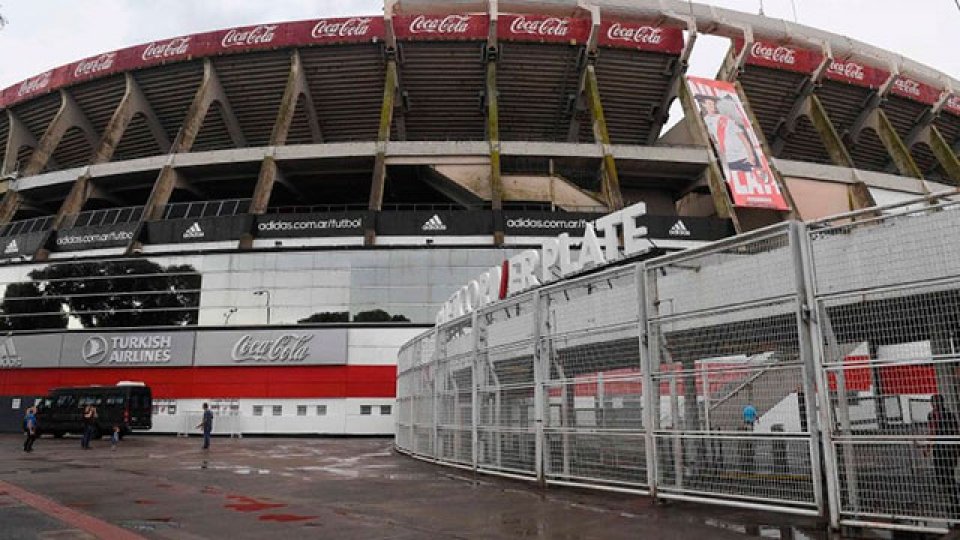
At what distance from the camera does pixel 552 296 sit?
944 cm

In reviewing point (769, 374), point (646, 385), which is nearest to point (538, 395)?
point (646, 385)

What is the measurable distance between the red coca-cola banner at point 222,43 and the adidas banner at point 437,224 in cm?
1197

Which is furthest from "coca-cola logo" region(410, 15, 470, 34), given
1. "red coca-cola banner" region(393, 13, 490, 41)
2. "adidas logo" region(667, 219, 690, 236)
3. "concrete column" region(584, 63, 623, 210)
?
"adidas logo" region(667, 219, 690, 236)

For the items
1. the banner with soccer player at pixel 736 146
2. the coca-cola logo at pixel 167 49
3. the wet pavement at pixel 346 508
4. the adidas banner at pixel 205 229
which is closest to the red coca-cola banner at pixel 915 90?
the banner with soccer player at pixel 736 146

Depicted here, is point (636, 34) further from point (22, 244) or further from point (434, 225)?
point (22, 244)

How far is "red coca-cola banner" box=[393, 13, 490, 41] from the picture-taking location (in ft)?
114

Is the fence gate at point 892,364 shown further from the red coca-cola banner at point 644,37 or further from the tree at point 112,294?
the red coca-cola banner at point 644,37

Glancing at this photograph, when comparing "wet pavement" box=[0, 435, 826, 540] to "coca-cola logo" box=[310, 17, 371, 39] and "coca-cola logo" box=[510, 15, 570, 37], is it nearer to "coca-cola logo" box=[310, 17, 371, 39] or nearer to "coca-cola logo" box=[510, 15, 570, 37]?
"coca-cola logo" box=[310, 17, 371, 39]

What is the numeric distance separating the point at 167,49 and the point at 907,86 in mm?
49906

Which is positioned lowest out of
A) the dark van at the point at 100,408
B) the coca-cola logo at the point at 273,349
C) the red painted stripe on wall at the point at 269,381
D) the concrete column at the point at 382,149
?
the dark van at the point at 100,408

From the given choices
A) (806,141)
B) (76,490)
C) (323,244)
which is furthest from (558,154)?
(76,490)

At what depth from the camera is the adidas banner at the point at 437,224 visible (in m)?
30.2

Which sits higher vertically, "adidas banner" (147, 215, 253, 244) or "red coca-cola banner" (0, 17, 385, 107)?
A: "red coca-cola banner" (0, 17, 385, 107)

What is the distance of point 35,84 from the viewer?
1565 inches
